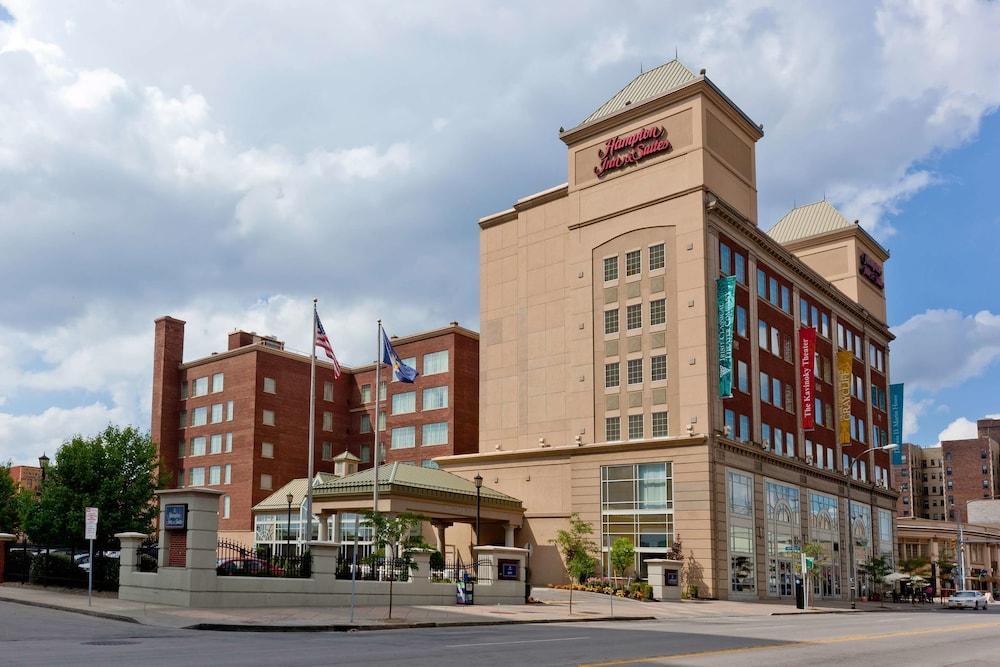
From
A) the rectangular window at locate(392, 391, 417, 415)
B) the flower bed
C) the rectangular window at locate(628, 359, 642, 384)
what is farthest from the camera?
the rectangular window at locate(392, 391, 417, 415)

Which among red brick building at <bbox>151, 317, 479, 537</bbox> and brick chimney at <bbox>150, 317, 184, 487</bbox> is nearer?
red brick building at <bbox>151, 317, 479, 537</bbox>

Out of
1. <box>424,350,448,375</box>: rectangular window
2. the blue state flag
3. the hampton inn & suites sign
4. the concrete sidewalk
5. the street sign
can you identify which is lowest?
the concrete sidewalk

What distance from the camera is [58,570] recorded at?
132 ft

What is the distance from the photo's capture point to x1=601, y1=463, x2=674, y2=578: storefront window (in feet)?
182

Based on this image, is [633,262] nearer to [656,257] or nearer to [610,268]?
[656,257]

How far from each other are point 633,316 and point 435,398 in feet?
78.5

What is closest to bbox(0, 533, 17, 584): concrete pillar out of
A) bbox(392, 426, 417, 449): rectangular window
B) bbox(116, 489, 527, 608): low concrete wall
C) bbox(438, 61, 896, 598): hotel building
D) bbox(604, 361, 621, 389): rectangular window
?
bbox(116, 489, 527, 608): low concrete wall

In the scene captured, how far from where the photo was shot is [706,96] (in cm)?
5762

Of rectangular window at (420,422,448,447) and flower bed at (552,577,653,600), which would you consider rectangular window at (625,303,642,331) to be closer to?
flower bed at (552,577,653,600)

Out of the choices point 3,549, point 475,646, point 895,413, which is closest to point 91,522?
point 3,549

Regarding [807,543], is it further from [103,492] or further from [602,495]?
[103,492]

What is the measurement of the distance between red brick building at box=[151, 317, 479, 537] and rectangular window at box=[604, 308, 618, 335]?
19710 millimetres

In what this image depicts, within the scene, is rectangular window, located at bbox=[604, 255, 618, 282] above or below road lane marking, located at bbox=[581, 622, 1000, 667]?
above

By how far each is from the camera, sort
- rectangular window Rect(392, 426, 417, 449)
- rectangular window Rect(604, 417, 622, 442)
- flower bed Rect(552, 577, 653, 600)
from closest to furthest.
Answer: flower bed Rect(552, 577, 653, 600)
rectangular window Rect(604, 417, 622, 442)
rectangular window Rect(392, 426, 417, 449)
